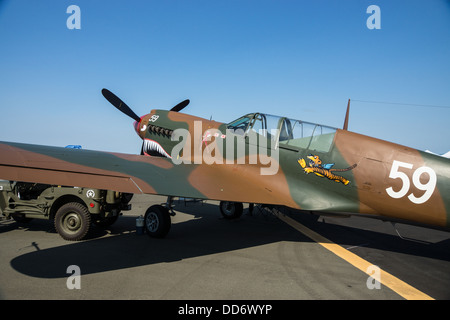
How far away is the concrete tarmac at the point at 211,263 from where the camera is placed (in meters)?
3.91

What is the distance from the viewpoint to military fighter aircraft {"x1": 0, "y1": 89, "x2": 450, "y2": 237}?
16.8ft

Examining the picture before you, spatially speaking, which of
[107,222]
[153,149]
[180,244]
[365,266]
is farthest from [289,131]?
[107,222]

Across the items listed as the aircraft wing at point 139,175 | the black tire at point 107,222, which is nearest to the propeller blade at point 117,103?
the aircraft wing at point 139,175

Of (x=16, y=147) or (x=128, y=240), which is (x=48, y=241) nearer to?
(x=128, y=240)

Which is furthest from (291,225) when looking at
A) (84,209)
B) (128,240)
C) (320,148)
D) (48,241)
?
(48,241)

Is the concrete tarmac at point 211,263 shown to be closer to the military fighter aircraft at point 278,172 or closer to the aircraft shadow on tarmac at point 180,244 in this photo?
the aircraft shadow on tarmac at point 180,244

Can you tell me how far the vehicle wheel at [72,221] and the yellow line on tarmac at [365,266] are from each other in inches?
214

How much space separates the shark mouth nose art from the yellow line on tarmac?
475 centimetres

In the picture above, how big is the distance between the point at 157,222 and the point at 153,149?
10.6ft

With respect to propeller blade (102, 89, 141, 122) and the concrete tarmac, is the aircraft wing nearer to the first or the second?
the concrete tarmac

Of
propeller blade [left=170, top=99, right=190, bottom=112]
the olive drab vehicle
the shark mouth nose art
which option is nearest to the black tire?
the olive drab vehicle

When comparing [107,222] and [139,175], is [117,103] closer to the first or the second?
[107,222]

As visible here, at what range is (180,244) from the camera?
20.1ft
